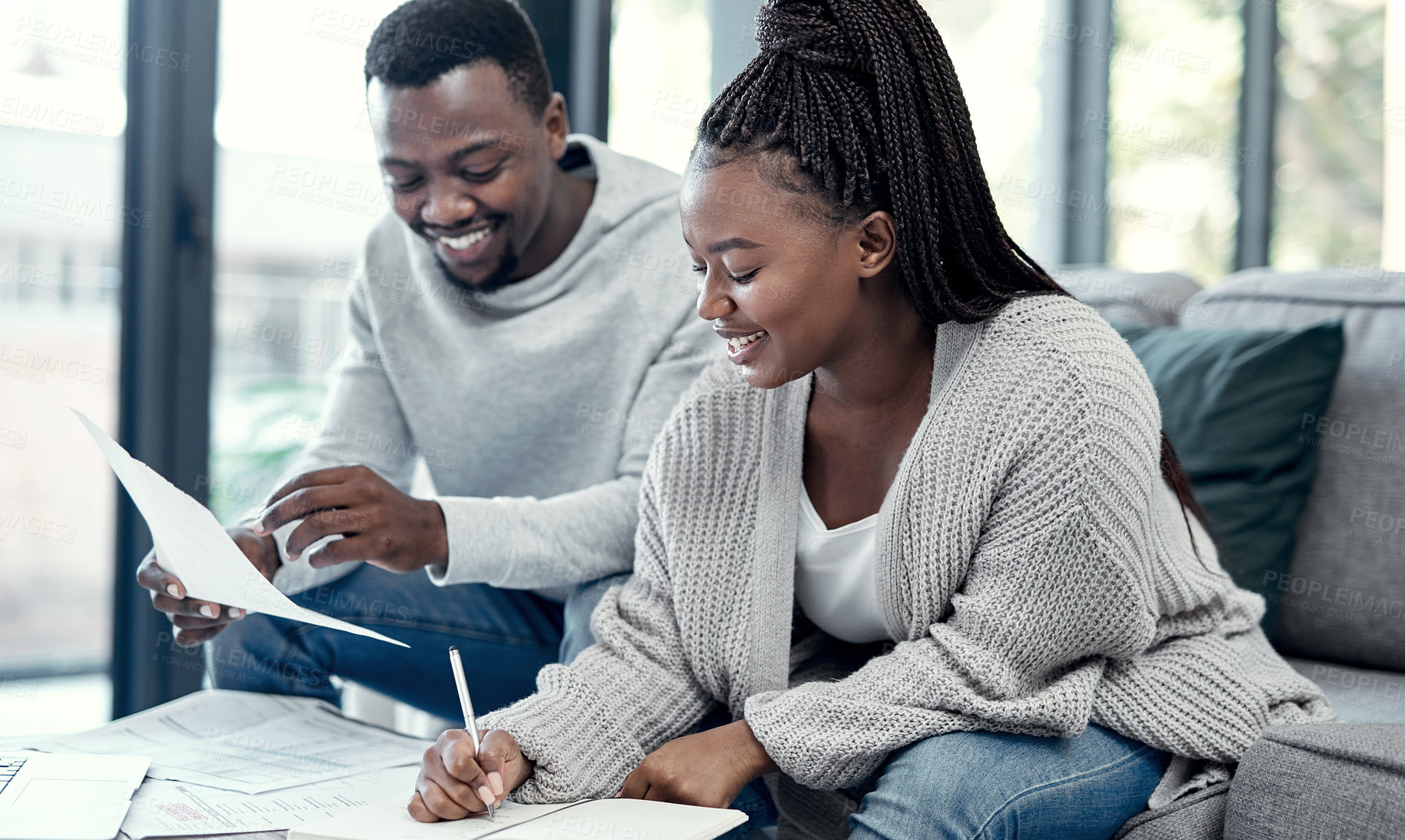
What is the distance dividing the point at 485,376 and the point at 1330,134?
213cm

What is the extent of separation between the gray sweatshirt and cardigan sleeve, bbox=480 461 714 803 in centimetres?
21

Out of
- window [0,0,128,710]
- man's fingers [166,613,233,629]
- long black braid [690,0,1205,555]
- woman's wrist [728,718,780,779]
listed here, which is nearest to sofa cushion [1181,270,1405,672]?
long black braid [690,0,1205,555]

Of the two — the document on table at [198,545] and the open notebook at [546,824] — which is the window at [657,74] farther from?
the open notebook at [546,824]

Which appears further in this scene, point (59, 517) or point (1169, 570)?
point (59, 517)

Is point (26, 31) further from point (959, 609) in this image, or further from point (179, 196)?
point (959, 609)

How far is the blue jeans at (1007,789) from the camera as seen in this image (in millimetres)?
811

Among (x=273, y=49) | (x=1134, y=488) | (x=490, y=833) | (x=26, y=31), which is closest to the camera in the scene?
(x=490, y=833)

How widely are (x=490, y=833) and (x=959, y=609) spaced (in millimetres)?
394

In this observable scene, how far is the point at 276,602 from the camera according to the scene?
0.86m

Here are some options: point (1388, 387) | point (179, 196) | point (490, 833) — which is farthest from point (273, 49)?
point (1388, 387)

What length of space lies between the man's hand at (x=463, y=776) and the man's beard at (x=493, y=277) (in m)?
0.65

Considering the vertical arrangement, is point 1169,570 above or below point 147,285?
below

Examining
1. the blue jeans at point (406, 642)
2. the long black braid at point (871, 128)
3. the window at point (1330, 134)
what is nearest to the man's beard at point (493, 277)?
the blue jeans at point (406, 642)

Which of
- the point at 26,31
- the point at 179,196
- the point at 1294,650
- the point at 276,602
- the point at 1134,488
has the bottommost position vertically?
the point at 1294,650
